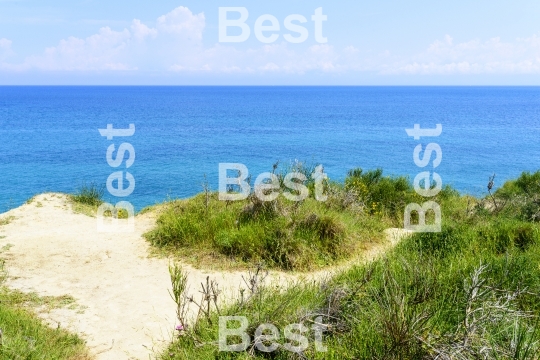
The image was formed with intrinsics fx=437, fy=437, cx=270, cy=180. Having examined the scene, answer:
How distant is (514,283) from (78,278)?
6832 mm

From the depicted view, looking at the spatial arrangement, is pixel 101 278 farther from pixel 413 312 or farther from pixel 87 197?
pixel 87 197

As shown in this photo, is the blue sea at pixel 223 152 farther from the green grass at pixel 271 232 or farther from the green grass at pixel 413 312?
the green grass at pixel 413 312

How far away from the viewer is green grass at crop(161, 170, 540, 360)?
12.4ft

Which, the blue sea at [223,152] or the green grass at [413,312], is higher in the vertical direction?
the green grass at [413,312]

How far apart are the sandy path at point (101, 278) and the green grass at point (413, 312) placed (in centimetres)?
93

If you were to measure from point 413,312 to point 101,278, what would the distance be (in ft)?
18.2

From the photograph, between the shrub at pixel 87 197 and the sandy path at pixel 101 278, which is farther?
the shrub at pixel 87 197

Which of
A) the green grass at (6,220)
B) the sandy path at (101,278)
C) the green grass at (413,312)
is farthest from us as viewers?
the green grass at (6,220)

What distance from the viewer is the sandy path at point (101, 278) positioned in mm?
5828

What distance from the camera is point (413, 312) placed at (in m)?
4.50

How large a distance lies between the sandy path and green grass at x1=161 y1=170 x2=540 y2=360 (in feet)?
3.04

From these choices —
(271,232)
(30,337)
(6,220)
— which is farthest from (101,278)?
(6,220)

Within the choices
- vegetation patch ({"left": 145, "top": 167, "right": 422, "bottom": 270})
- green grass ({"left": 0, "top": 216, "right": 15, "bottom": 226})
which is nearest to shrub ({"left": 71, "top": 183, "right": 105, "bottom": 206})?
green grass ({"left": 0, "top": 216, "right": 15, "bottom": 226})

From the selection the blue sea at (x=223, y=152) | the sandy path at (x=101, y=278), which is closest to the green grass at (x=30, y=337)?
the sandy path at (x=101, y=278)
